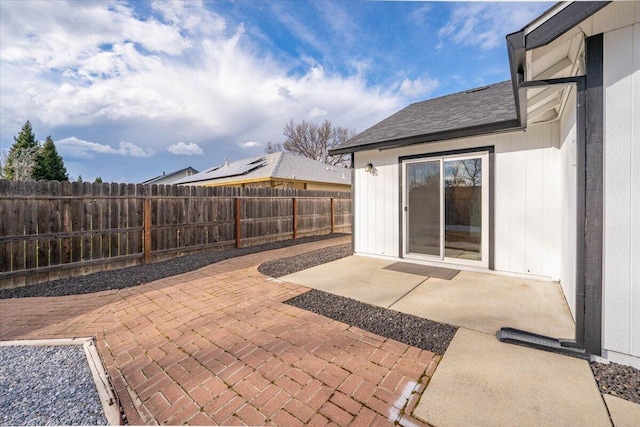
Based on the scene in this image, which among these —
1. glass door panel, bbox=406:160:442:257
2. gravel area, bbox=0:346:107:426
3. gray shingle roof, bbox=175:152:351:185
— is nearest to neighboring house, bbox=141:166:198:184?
gray shingle roof, bbox=175:152:351:185

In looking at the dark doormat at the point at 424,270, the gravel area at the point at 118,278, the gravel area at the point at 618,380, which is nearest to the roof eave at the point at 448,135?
the dark doormat at the point at 424,270

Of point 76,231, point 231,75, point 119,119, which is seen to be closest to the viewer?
point 76,231

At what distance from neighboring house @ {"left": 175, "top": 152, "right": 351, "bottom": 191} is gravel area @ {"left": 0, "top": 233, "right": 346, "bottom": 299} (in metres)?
Result: 7.75

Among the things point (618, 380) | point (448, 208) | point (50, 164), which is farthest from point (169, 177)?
point (618, 380)

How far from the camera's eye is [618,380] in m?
1.85

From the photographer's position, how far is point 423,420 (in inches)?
59.6

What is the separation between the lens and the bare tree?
28391 millimetres

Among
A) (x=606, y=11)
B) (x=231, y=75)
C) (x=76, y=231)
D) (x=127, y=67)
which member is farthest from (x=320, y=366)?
(x=231, y=75)

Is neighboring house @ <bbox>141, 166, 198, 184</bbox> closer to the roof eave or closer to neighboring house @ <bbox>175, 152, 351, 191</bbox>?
neighboring house @ <bbox>175, 152, 351, 191</bbox>

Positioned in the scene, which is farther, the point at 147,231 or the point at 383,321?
the point at 147,231

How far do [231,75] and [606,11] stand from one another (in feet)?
28.0

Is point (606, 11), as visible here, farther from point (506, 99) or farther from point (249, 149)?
point (249, 149)

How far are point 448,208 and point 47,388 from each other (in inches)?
218

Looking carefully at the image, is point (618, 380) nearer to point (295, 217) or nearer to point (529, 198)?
point (529, 198)
